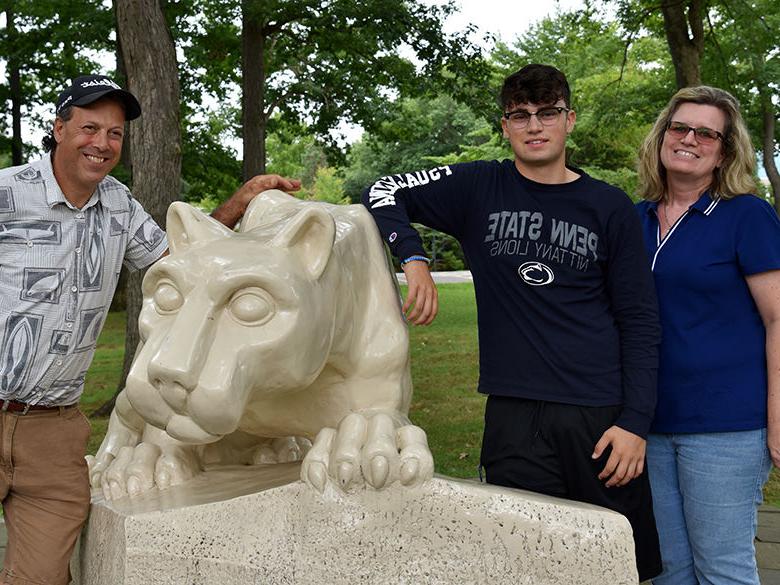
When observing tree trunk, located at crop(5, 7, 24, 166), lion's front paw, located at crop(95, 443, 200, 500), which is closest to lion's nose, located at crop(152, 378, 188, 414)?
lion's front paw, located at crop(95, 443, 200, 500)

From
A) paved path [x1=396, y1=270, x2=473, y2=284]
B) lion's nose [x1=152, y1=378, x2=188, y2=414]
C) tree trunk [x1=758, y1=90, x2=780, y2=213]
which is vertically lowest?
paved path [x1=396, y1=270, x2=473, y2=284]

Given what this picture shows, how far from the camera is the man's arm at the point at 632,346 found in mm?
2424

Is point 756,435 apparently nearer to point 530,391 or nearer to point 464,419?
point 530,391

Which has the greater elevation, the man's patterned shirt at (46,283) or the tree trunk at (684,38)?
the tree trunk at (684,38)

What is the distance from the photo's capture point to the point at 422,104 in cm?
3338

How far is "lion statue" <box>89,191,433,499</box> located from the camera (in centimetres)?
197

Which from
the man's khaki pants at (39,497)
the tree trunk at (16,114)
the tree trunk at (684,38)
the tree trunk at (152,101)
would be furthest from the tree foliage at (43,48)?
the man's khaki pants at (39,497)

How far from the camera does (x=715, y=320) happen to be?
2.57m

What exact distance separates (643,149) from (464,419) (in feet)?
19.4

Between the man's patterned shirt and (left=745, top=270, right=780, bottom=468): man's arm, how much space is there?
2079 millimetres

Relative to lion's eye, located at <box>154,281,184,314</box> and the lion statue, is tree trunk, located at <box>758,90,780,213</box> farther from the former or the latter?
lion's eye, located at <box>154,281,184,314</box>

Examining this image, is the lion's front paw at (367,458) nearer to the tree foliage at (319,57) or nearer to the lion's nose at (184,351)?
the lion's nose at (184,351)

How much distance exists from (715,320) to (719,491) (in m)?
0.55

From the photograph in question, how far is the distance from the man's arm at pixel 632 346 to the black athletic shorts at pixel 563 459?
51mm
